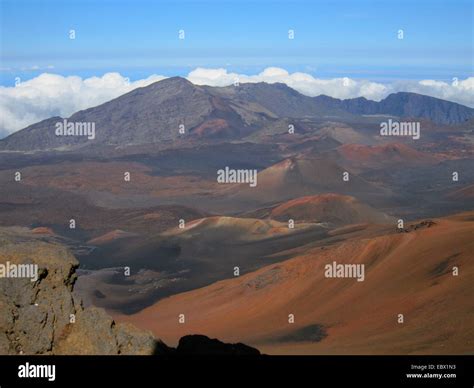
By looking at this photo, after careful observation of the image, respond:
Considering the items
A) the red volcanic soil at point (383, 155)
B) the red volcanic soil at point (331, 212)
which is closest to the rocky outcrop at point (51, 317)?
the red volcanic soil at point (331, 212)

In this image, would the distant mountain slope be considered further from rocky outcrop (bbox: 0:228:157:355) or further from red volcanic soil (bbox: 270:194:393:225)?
rocky outcrop (bbox: 0:228:157:355)

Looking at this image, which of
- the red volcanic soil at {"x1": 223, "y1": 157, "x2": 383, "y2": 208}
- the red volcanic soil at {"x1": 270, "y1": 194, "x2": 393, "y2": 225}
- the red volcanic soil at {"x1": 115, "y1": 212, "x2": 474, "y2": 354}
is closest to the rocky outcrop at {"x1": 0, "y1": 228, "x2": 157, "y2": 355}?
the red volcanic soil at {"x1": 115, "y1": 212, "x2": 474, "y2": 354}

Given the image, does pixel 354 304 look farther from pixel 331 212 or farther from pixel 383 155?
pixel 383 155

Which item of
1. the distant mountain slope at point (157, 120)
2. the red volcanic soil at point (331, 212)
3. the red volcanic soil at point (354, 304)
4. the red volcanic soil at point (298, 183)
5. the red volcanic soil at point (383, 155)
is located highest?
the distant mountain slope at point (157, 120)

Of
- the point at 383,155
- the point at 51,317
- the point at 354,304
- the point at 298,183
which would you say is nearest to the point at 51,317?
the point at 51,317

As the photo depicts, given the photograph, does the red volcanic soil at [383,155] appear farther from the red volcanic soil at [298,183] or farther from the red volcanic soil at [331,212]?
the red volcanic soil at [331,212]

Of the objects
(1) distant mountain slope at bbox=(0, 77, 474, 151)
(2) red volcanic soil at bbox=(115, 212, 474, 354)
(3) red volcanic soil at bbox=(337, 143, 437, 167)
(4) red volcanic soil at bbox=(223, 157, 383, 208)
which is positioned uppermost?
(1) distant mountain slope at bbox=(0, 77, 474, 151)
